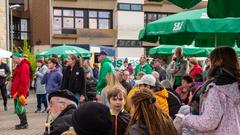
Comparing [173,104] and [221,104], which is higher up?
[221,104]

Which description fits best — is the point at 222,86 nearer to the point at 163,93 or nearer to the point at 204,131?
the point at 204,131

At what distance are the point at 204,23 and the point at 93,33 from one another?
3752 centimetres

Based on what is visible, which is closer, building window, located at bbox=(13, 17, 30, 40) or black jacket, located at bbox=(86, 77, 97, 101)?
black jacket, located at bbox=(86, 77, 97, 101)

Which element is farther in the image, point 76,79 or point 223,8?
point 76,79

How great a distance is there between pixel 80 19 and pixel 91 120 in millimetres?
42335

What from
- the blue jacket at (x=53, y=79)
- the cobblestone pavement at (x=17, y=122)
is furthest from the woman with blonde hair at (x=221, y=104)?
the blue jacket at (x=53, y=79)

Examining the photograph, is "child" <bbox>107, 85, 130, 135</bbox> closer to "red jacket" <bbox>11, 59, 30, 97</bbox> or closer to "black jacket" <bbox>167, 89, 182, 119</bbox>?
"black jacket" <bbox>167, 89, 182, 119</bbox>

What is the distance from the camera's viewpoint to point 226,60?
4.32m

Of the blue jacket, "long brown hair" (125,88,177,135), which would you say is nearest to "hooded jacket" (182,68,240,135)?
"long brown hair" (125,88,177,135)

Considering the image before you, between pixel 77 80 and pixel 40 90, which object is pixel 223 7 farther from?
pixel 40 90

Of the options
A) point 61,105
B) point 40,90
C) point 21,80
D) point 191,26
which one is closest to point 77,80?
point 21,80

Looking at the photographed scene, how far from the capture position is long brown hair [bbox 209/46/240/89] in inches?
167

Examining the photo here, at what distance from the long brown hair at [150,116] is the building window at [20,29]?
135 ft

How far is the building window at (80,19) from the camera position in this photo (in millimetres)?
43609
